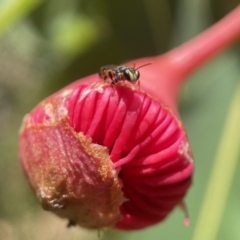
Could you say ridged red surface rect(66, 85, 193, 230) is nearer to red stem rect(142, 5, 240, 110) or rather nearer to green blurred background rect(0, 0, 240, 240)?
red stem rect(142, 5, 240, 110)

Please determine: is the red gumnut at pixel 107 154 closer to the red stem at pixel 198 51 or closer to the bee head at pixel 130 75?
the bee head at pixel 130 75

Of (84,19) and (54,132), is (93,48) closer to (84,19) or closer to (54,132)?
(84,19)

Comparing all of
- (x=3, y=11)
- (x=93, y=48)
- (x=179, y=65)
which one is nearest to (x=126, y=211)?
(x=179, y=65)

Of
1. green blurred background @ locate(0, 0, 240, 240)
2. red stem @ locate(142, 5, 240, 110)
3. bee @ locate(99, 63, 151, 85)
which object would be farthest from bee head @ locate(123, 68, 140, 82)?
green blurred background @ locate(0, 0, 240, 240)

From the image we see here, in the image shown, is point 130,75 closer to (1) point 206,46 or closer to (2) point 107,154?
(2) point 107,154

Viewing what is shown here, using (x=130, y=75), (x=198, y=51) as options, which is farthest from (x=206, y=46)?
(x=130, y=75)
